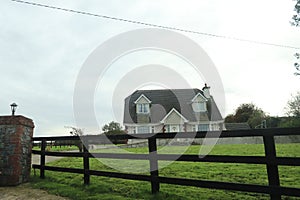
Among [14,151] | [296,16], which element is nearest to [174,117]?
[296,16]

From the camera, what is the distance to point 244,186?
9.14ft

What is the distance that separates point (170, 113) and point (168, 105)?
59.7 inches

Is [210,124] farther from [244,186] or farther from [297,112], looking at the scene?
[244,186]

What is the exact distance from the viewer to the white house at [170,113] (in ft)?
73.6

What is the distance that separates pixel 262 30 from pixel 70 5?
7.10 m

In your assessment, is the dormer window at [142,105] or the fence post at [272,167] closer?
the fence post at [272,167]

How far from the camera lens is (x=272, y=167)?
2.68 meters

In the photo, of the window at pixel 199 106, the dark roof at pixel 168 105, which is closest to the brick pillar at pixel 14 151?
the dark roof at pixel 168 105

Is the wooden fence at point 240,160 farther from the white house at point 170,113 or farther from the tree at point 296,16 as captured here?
the white house at point 170,113

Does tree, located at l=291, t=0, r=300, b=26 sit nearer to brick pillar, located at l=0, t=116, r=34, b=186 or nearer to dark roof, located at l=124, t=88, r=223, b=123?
brick pillar, located at l=0, t=116, r=34, b=186

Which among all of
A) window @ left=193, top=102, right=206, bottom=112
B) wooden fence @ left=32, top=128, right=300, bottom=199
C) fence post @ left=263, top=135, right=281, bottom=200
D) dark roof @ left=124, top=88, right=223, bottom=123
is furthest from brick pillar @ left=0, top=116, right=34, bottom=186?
window @ left=193, top=102, right=206, bottom=112

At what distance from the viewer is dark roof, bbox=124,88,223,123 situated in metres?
23.1

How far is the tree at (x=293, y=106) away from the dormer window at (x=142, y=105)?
1525 cm

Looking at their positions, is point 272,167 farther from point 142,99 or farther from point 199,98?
point 199,98
